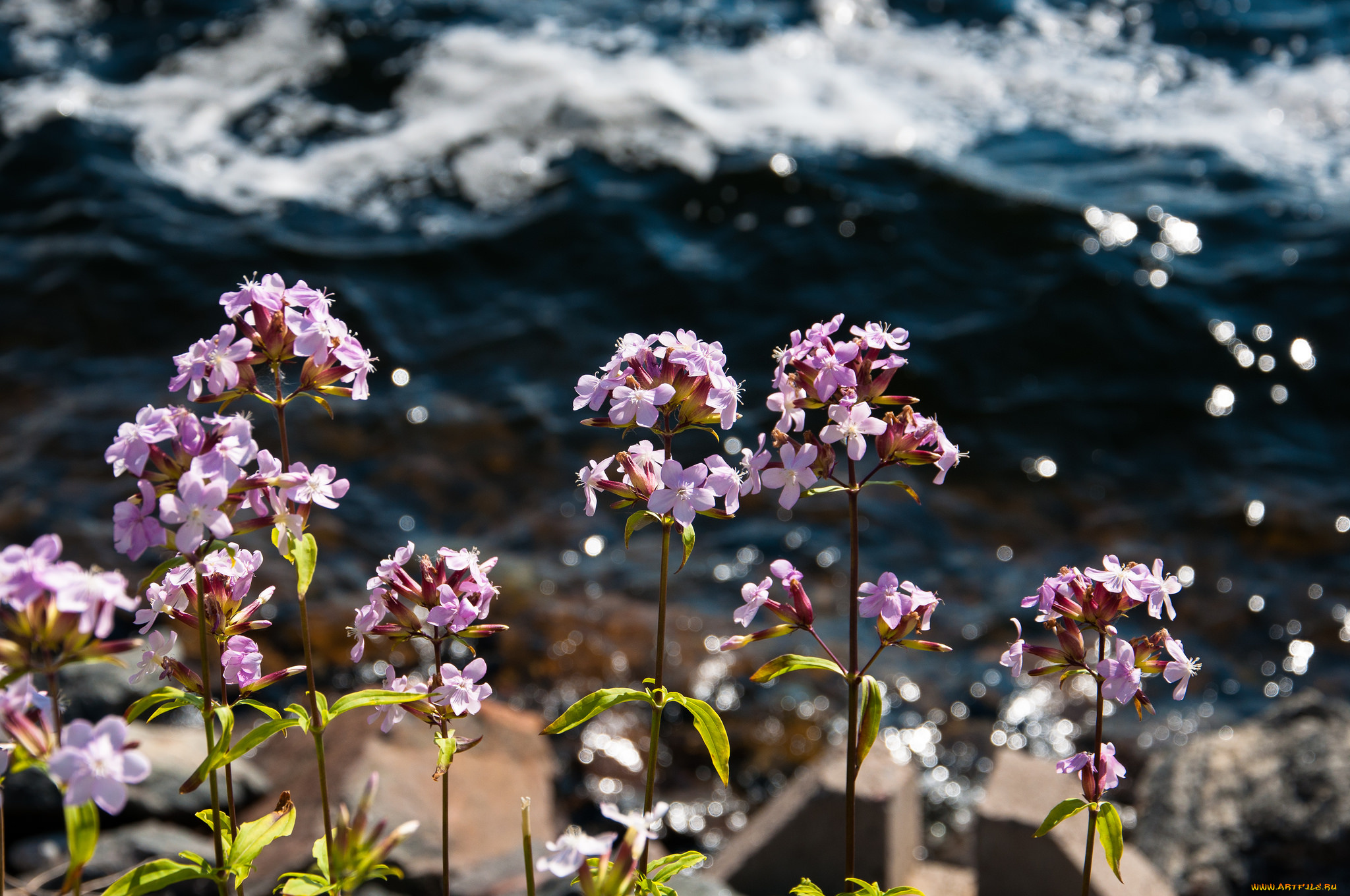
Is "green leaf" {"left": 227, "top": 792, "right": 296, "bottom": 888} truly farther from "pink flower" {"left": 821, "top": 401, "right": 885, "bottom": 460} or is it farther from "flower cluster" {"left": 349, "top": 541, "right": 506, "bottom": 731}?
"pink flower" {"left": 821, "top": 401, "right": 885, "bottom": 460}

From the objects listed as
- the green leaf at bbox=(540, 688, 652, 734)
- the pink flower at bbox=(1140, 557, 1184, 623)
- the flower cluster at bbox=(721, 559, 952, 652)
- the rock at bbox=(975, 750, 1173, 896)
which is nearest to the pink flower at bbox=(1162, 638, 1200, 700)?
the pink flower at bbox=(1140, 557, 1184, 623)

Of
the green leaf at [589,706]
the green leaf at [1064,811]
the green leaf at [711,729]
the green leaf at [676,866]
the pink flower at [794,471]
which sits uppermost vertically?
the pink flower at [794,471]

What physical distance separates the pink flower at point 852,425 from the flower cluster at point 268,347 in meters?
0.86

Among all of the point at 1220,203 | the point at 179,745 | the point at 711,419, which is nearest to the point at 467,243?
the point at 179,745

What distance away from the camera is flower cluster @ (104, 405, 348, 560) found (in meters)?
1.66

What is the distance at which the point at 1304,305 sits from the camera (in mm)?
10117

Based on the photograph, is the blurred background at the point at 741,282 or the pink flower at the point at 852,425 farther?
the blurred background at the point at 741,282

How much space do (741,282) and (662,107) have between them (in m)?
4.04

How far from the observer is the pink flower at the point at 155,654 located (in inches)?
78.3

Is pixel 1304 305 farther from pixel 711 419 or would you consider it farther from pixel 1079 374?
pixel 711 419

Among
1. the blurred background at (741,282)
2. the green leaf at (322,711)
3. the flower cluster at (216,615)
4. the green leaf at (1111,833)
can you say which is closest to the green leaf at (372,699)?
the green leaf at (322,711)

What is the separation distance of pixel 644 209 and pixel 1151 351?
5.37m

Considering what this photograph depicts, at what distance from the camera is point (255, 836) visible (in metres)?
2.05

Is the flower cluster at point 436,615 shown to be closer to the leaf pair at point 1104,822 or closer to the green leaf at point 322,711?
the green leaf at point 322,711
